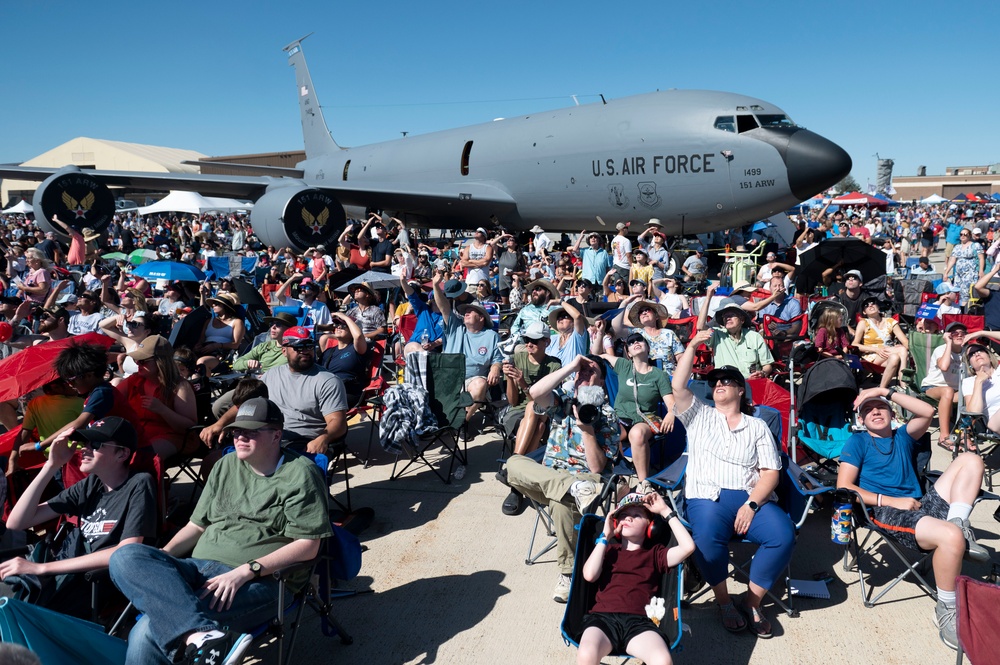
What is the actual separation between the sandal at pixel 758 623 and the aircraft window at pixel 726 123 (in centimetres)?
1158

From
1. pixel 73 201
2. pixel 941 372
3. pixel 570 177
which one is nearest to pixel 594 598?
pixel 941 372

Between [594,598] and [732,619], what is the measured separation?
847 mm

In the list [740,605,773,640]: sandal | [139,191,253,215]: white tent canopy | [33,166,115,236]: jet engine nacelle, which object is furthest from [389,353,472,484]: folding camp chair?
[139,191,253,215]: white tent canopy

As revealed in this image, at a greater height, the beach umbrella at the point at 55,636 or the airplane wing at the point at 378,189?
the airplane wing at the point at 378,189

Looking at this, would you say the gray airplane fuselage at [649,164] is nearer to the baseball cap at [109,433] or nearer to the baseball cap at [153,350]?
the baseball cap at [153,350]

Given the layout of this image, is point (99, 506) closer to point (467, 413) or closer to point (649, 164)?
point (467, 413)

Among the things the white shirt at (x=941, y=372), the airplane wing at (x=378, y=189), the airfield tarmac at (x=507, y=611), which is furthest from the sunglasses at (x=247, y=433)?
the airplane wing at (x=378, y=189)

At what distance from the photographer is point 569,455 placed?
416 cm

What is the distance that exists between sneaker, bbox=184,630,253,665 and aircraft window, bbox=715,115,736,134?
12987mm

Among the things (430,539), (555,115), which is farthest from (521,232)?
(430,539)

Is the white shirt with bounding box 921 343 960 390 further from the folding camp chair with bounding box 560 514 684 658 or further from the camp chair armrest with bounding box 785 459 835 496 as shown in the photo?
the folding camp chair with bounding box 560 514 684 658

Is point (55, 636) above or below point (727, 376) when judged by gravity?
below

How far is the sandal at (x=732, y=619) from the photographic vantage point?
11.4 ft

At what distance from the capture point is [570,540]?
3791 millimetres
